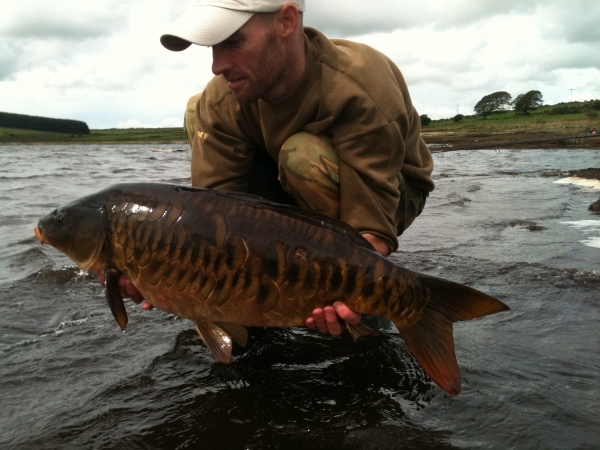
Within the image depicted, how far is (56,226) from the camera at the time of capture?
8.11ft

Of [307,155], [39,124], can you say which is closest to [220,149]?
[307,155]

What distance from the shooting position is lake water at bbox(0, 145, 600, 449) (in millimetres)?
1922

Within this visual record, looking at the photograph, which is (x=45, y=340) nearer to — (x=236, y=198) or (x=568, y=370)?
(x=236, y=198)

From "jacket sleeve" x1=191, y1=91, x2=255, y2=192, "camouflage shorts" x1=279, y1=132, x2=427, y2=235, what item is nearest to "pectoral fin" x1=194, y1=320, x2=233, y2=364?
"camouflage shorts" x1=279, y1=132, x2=427, y2=235

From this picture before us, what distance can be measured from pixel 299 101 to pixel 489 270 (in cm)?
190

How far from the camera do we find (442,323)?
2133mm

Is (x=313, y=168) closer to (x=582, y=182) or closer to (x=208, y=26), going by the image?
(x=208, y=26)

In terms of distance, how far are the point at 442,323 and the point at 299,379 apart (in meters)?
0.67

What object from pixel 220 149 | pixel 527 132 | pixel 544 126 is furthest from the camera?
pixel 544 126

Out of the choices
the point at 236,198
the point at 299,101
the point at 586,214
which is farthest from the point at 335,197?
the point at 586,214

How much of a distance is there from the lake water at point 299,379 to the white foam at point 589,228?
1.82 ft

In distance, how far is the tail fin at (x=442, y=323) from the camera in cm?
204

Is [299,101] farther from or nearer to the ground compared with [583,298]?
farther from the ground

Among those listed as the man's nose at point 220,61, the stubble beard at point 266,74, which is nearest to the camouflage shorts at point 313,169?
the stubble beard at point 266,74
